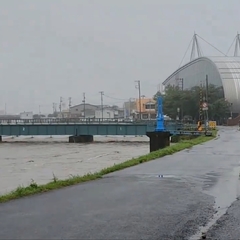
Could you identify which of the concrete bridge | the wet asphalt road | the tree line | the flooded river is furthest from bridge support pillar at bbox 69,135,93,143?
the wet asphalt road

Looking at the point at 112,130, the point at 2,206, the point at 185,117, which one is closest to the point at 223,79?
the point at 185,117

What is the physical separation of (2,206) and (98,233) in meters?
3.28

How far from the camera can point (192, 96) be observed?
313 feet

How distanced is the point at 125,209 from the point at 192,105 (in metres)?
89.0

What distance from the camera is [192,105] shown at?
96.5 m

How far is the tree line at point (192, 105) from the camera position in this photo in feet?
310

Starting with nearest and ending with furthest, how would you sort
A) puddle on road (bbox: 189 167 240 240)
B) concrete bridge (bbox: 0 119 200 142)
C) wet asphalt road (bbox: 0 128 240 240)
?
1. wet asphalt road (bbox: 0 128 240 240)
2. puddle on road (bbox: 189 167 240 240)
3. concrete bridge (bbox: 0 119 200 142)

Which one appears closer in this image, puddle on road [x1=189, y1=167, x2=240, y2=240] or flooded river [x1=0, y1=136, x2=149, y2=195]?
puddle on road [x1=189, y1=167, x2=240, y2=240]

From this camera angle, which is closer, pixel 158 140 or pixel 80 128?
pixel 158 140

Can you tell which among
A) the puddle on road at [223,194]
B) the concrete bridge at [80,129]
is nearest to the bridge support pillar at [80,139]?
the concrete bridge at [80,129]

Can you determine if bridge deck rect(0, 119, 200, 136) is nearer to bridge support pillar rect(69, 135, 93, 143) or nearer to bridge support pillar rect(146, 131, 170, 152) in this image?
bridge support pillar rect(69, 135, 93, 143)

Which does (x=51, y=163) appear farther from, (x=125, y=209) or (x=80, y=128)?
(x=80, y=128)

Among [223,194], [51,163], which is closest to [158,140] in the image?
[51,163]

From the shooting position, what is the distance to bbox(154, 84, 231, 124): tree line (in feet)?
310
